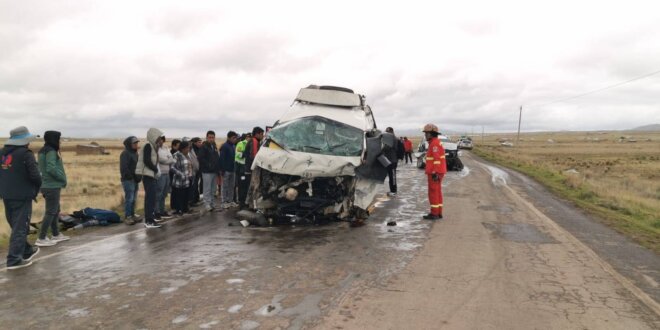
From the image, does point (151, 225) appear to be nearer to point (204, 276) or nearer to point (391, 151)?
point (204, 276)

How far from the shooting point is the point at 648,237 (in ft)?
27.6

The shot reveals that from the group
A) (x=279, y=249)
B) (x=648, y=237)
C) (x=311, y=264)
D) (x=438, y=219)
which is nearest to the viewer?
(x=311, y=264)

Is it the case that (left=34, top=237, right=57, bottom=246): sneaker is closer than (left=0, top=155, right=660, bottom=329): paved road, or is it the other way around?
(left=0, top=155, right=660, bottom=329): paved road

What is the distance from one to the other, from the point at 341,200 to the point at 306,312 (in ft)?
14.4

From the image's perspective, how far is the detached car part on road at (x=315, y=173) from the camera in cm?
840

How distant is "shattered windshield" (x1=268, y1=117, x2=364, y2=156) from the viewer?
8.90 metres

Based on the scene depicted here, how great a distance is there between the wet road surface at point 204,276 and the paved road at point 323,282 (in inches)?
0.7

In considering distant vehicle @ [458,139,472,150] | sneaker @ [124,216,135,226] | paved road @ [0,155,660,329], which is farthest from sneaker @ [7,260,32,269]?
distant vehicle @ [458,139,472,150]

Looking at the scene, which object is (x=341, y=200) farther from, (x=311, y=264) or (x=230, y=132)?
(x=230, y=132)

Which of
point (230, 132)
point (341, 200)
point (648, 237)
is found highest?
point (230, 132)

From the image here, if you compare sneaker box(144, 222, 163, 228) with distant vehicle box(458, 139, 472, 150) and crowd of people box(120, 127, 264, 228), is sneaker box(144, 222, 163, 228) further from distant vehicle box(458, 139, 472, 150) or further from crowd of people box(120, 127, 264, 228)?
distant vehicle box(458, 139, 472, 150)

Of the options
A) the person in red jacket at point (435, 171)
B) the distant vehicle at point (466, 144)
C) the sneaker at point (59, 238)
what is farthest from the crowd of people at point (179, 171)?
the distant vehicle at point (466, 144)

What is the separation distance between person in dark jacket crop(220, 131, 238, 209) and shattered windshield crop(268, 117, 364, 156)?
7.59ft

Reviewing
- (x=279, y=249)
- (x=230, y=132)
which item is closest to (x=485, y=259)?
(x=279, y=249)
